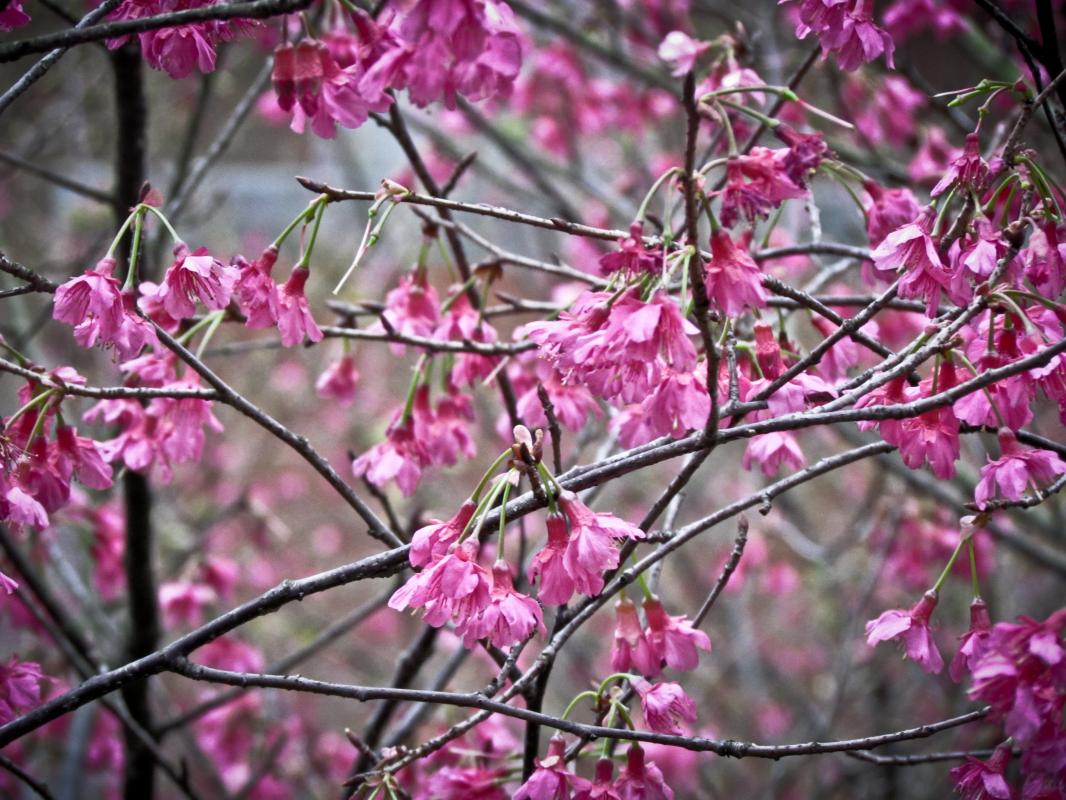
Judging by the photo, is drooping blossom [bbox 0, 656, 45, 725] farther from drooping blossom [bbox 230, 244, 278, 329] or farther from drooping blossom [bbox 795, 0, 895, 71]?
drooping blossom [bbox 795, 0, 895, 71]

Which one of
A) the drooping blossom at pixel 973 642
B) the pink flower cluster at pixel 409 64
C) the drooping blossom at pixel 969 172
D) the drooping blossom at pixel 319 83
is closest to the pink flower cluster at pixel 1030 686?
the drooping blossom at pixel 973 642

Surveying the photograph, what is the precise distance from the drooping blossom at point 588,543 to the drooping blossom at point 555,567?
0.03 ft

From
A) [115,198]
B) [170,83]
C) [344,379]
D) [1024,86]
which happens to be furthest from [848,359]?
[170,83]

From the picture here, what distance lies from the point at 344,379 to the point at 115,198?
0.70m

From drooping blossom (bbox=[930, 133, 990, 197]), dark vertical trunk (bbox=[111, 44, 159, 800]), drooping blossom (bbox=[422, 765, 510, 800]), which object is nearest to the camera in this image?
drooping blossom (bbox=[930, 133, 990, 197])

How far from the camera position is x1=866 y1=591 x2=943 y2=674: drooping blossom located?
4.07ft

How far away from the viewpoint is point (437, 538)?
1.12 m

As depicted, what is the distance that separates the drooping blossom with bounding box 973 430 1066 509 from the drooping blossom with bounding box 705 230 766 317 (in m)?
0.42

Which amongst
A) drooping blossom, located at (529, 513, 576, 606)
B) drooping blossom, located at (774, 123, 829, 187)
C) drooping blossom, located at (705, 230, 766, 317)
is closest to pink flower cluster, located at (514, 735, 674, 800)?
drooping blossom, located at (529, 513, 576, 606)

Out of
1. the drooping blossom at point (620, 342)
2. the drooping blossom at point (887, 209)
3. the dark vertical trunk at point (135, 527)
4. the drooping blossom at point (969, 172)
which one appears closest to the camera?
the drooping blossom at point (620, 342)

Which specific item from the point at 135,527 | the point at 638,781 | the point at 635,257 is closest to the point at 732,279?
the point at 635,257

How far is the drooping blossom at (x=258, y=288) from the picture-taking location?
4.09ft

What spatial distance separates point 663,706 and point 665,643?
115 millimetres

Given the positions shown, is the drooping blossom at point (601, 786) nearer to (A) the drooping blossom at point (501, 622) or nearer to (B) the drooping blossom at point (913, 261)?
(A) the drooping blossom at point (501, 622)
